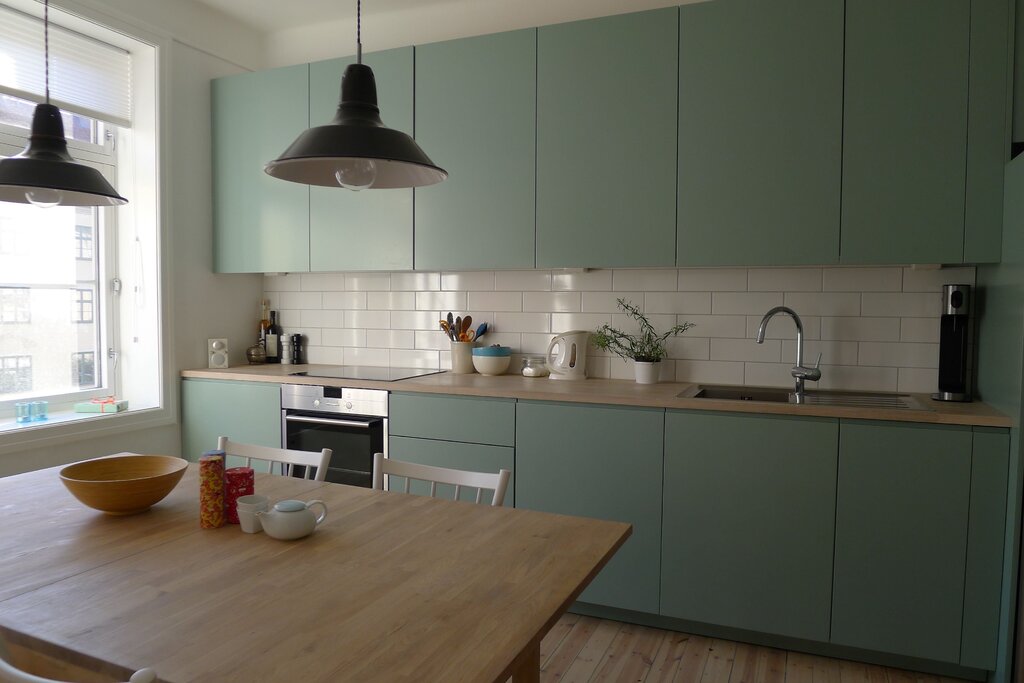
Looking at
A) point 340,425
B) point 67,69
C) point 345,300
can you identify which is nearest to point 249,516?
point 340,425

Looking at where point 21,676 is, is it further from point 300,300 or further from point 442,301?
point 300,300

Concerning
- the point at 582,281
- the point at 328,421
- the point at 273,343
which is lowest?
the point at 328,421

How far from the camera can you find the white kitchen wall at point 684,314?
2906 mm

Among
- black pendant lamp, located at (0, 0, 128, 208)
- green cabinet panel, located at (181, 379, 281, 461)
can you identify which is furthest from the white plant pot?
black pendant lamp, located at (0, 0, 128, 208)

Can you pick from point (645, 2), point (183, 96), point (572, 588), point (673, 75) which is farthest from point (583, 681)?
point (183, 96)

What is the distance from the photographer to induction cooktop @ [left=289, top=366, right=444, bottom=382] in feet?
11.0

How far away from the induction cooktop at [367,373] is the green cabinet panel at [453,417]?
17 centimetres

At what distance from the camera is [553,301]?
348cm

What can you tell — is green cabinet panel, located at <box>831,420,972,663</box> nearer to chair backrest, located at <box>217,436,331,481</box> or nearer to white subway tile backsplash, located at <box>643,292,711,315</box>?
white subway tile backsplash, located at <box>643,292,711,315</box>

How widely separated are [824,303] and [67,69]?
139 inches

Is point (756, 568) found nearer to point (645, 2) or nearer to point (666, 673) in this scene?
point (666, 673)

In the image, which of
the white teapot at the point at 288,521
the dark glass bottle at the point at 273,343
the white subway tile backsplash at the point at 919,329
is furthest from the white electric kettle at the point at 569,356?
the white teapot at the point at 288,521

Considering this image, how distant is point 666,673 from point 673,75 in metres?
2.27

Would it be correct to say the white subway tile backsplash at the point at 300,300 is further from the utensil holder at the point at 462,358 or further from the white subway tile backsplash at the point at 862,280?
the white subway tile backsplash at the point at 862,280
